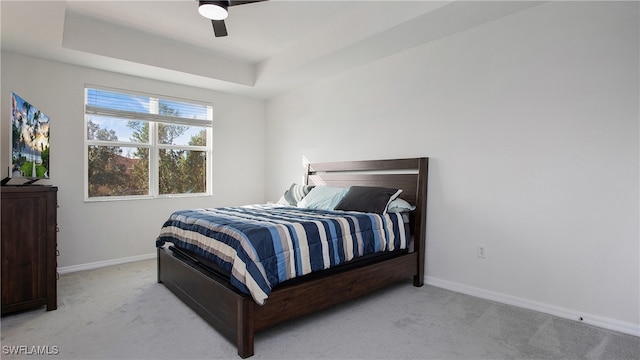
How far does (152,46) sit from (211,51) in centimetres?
69

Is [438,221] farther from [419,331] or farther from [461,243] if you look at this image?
[419,331]

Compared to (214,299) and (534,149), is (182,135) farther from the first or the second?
(534,149)

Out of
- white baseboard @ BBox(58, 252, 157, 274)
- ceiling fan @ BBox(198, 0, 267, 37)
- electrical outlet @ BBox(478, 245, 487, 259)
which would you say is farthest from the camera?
white baseboard @ BBox(58, 252, 157, 274)

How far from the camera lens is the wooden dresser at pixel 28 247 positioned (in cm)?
247

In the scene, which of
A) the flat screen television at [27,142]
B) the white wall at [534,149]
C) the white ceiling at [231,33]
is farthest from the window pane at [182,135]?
the white wall at [534,149]

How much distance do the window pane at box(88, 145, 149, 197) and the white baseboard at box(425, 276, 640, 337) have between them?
3.77m

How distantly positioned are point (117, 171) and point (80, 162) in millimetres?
422

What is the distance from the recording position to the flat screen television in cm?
258

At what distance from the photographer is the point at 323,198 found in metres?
3.68

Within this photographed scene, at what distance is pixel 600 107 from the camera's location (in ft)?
7.95

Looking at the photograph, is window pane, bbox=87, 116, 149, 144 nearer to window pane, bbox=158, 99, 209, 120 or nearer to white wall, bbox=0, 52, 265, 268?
white wall, bbox=0, 52, 265, 268

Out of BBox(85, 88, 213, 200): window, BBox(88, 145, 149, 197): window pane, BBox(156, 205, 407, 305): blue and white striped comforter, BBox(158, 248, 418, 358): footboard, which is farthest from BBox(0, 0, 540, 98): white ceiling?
BBox(158, 248, 418, 358): footboard

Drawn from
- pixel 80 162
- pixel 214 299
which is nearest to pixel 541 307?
pixel 214 299

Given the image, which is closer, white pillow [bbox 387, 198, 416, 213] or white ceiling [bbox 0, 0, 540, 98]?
white ceiling [bbox 0, 0, 540, 98]
